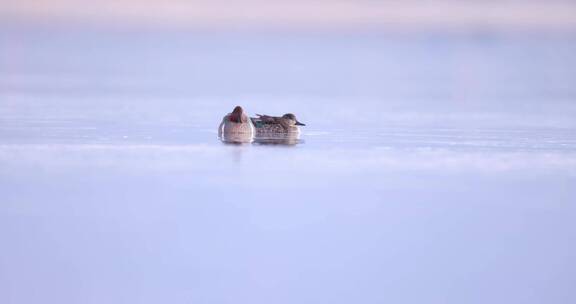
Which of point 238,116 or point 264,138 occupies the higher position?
point 238,116

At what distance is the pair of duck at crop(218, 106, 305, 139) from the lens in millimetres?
13891

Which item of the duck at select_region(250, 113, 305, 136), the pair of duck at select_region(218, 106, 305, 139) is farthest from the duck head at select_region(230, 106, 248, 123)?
the duck at select_region(250, 113, 305, 136)

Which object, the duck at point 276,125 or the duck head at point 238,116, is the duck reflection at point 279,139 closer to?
the duck at point 276,125

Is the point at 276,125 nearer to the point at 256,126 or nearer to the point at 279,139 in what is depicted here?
the point at 256,126

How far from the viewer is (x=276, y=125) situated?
47.4ft

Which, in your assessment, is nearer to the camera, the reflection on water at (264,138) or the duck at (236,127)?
the reflection on water at (264,138)

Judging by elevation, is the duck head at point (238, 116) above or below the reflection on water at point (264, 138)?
above

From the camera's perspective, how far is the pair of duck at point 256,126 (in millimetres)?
13891

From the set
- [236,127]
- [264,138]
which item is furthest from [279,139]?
[236,127]

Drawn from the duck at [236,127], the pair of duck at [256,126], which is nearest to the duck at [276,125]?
the pair of duck at [256,126]

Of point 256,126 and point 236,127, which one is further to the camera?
point 256,126

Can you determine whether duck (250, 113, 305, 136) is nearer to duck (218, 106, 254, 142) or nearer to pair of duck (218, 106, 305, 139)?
pair of duck (218, 106, 305, 139)

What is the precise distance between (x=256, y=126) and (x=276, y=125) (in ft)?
0.67

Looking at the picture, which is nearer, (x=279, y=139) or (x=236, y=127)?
(x=236, y=127)
